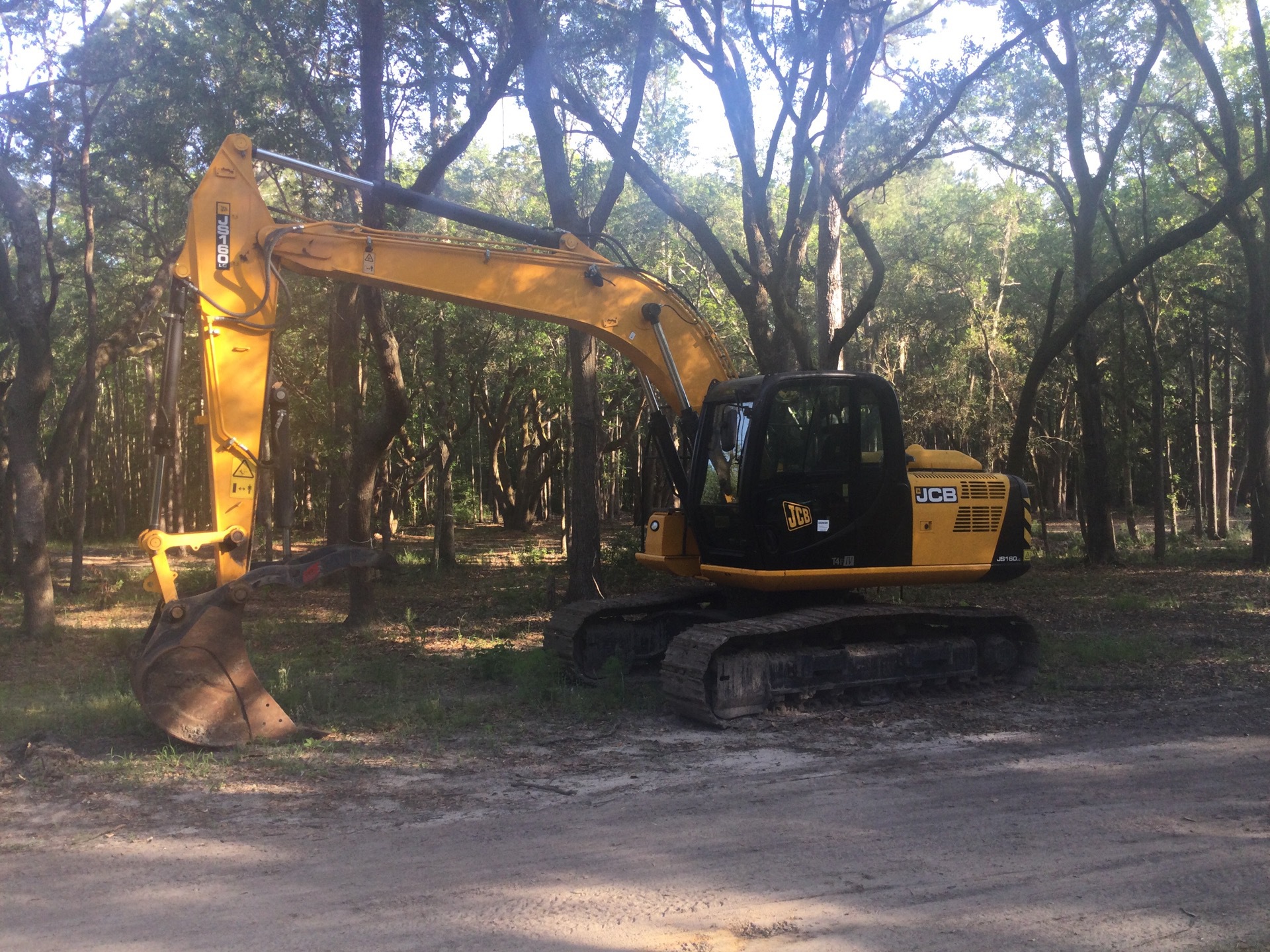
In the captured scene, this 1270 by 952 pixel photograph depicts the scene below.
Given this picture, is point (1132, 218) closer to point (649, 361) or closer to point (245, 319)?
point (649, 361)

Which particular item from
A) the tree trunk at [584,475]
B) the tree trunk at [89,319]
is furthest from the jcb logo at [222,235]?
the tree trunk at [89,319]

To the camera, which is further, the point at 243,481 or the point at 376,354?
the point at 376,354

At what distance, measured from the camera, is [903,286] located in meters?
29.4

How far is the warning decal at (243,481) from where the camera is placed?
758 centimetres

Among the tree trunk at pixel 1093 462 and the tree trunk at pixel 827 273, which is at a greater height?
the tree trunk at pixel 827 273

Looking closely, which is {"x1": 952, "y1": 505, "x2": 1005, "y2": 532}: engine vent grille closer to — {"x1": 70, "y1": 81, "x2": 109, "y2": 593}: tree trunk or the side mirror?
the side mirror

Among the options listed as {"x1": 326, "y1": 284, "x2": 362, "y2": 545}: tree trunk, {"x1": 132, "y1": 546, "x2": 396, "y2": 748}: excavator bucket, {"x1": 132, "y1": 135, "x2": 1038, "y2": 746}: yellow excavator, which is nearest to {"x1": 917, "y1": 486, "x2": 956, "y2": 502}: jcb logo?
{"x1": 132, "y1": 135, "x2": 1038, "y2": 746}: yellow excavator

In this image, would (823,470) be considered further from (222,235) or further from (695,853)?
(222,235)

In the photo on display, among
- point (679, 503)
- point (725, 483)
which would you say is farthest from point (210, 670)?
point (679, 503)

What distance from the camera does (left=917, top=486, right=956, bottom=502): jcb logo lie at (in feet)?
30.5

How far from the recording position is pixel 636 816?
6.12m

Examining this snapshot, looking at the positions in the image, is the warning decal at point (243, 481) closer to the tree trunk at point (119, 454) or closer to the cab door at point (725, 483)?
the cab door at point (725, 483)

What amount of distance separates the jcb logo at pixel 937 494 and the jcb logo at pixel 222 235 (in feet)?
19.4

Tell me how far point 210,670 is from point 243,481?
4.38 feet
